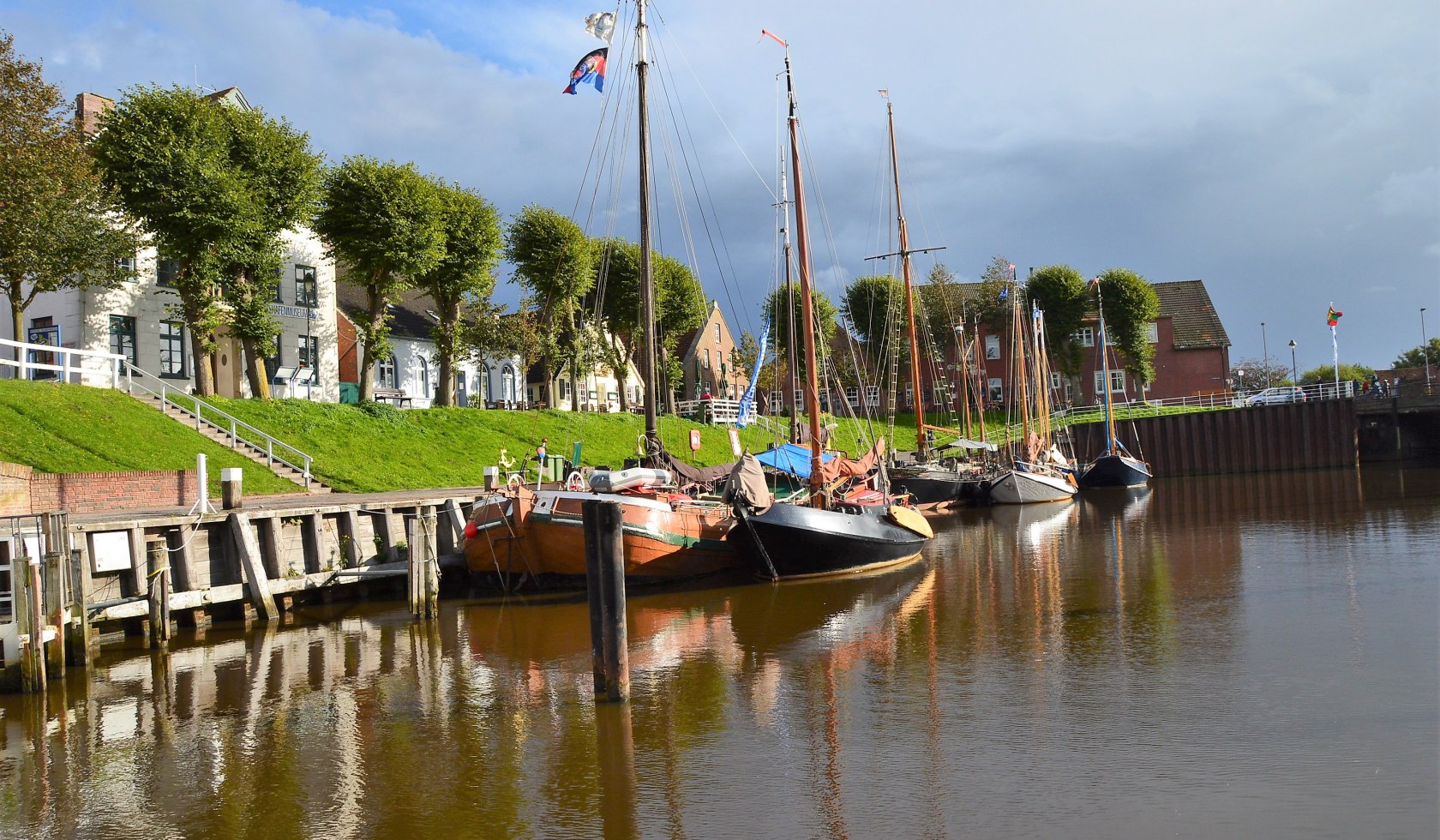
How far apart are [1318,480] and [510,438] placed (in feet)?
118

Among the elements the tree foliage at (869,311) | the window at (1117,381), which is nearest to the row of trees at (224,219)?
the tree foliage at (869,311)

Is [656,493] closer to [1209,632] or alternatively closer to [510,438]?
[1209,632]

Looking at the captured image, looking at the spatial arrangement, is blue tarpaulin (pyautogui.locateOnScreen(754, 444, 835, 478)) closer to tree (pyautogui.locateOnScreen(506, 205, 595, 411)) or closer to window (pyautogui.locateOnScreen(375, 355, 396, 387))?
tree (pyautogui.locateOnScreen(506, 205, 595, 411))

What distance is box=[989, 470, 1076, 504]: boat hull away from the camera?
141 feet

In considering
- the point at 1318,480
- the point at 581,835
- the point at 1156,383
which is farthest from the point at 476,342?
the point at 1156,383

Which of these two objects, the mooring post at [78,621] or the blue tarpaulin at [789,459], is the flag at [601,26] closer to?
the blue tarpaulin at [789,459]

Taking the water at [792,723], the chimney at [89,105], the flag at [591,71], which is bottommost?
the water at [792,723]

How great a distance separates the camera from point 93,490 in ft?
66.9

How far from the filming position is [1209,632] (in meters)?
14.9

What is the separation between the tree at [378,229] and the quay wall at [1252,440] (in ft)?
132

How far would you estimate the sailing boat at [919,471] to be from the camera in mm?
41375

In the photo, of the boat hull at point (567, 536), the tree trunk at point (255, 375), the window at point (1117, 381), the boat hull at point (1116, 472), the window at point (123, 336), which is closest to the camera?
the boat hull at point (567, 536)

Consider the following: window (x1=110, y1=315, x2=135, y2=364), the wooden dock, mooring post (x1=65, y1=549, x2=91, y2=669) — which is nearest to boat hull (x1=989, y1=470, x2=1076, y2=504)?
the wooden dock

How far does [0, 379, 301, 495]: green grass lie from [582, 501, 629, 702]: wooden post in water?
663 inches
